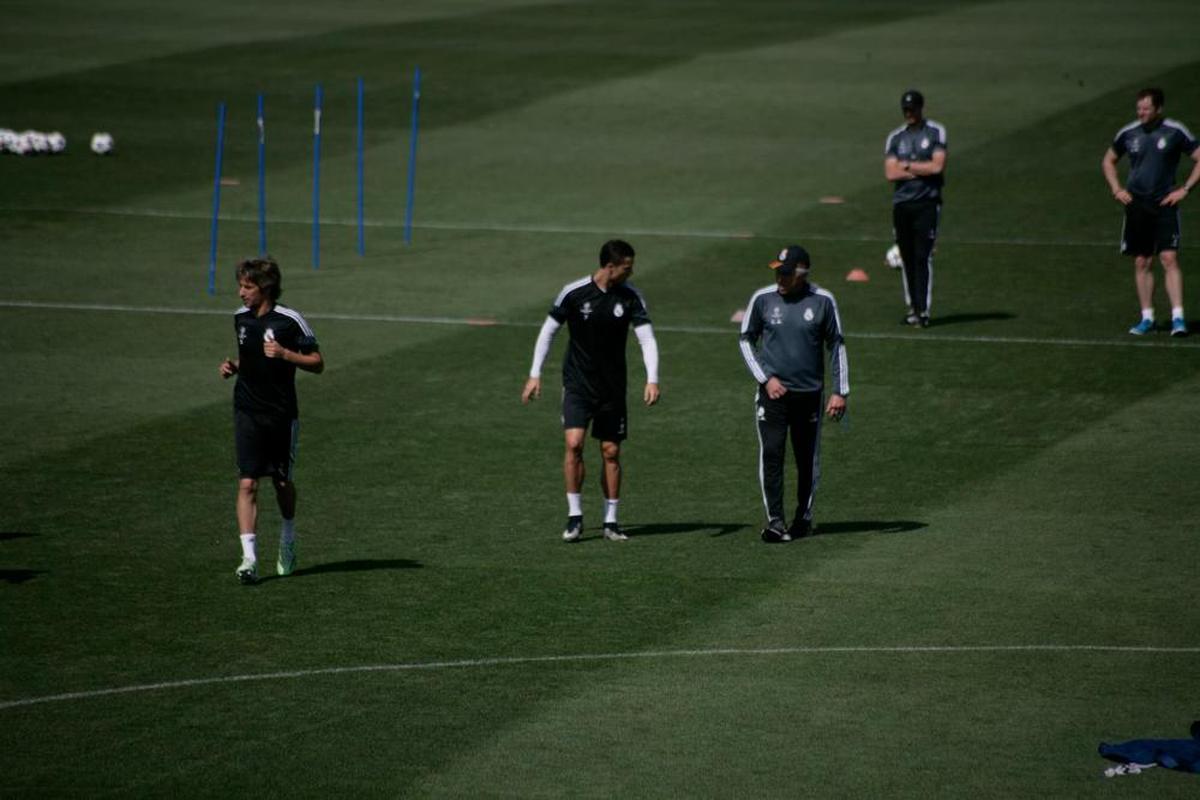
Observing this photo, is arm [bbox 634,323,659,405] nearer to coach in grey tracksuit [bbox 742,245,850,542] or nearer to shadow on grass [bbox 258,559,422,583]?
coach in grey tracksuit [bbox 742,245,850,542]

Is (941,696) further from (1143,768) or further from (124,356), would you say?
(124,356)

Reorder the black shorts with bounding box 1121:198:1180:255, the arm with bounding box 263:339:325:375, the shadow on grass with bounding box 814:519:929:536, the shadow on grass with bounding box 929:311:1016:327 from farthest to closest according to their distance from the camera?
the shadow on grass with bounding box 929:311:1016:327 < the black shorts with bounding box 1121:198:1180:255 < the shadow on grass with bounding box 814:519:929:536 < the arm with bounding box 263:339:325:375

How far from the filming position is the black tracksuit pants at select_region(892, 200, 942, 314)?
24.3 m

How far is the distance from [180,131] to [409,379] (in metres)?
19.3

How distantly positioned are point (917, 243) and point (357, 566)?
1104 centimetres

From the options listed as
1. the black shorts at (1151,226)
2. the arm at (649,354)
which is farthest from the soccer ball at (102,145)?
the arm at (649,354)

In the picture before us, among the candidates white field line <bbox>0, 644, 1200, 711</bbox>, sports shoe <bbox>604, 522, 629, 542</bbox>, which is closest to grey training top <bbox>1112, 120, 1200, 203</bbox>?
sports shoe <bbox>604, 522, 629, 542</bbox>

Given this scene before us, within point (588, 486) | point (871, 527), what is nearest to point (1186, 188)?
point (871, 527)

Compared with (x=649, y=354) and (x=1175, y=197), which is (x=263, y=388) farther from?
(x=1175, y=197)

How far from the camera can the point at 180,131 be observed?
3984cm

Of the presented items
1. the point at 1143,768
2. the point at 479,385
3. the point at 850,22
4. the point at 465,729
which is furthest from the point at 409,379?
the point at 850,22

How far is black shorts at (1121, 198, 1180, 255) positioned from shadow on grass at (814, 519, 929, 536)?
25.7 ft

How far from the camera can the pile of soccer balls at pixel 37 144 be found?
123ft

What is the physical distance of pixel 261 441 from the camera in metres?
14.8
